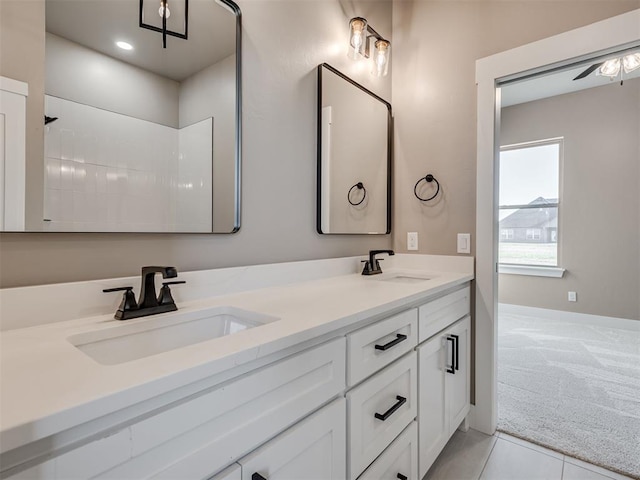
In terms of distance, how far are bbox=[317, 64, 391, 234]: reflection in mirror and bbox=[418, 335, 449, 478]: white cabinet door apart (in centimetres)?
74

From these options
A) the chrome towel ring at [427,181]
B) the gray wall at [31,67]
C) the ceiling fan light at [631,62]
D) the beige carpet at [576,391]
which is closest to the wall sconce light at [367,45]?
the chrome towel ring at [427,181]

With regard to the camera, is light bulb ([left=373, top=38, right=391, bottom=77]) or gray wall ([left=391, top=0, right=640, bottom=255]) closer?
gray wall ([left=391, top=0, right=640, bottom=255])

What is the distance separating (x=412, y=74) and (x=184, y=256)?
1859 millimetres

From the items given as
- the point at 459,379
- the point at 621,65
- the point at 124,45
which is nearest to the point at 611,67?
the point at 621,65

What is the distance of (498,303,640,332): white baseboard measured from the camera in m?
3.60

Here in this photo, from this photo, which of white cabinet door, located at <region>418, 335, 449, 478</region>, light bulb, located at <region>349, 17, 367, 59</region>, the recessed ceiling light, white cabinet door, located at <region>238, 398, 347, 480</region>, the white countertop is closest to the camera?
the white countertop

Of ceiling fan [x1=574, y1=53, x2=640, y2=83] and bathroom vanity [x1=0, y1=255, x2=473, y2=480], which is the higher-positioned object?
ceiling fan [x1=574, y1=53, x2=640, y2=83]

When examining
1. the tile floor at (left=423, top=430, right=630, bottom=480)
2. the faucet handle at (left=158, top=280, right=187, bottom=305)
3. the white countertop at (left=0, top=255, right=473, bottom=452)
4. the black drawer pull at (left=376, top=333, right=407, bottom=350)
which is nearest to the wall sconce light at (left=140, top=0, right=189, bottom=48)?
the faucet handle at (left=158, top=280, right=187, bottom=305)

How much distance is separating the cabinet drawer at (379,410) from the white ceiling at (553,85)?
11.6 feet

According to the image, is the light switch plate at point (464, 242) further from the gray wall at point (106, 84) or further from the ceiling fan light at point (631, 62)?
the ceiling fan light at point (631, 62)

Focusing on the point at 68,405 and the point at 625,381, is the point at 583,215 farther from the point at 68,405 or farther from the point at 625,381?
the point at 68,405

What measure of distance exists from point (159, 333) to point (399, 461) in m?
0.93

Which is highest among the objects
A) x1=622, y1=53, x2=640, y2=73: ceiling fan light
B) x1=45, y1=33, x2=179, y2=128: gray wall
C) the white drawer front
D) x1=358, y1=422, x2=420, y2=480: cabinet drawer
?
x1=622, y1=53, x2=640, y2=73: ceiling fan light

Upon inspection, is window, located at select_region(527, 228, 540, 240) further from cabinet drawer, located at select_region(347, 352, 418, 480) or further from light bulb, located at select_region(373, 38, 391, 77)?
cabinet drawer, located at select_region(347, 352, 418, 480)
